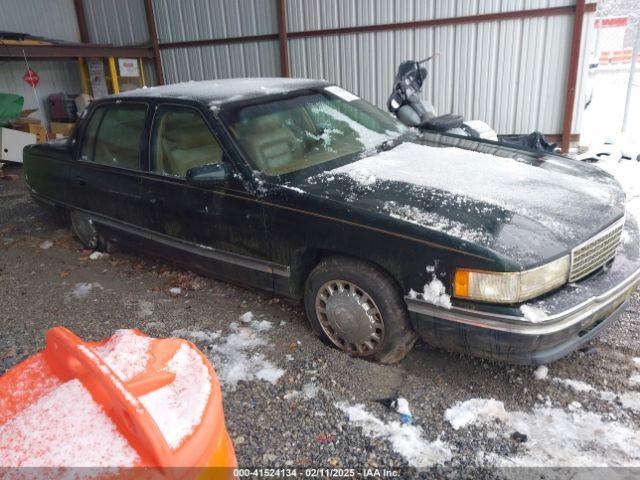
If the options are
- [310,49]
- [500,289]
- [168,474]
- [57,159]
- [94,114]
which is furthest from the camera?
[310,49]

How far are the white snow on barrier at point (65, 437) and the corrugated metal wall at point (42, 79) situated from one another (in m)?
12.2

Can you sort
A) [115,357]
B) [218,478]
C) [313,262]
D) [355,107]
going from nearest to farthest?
1. [218,478]
2. [115,357]
3. [313,262]
4. [355,107]

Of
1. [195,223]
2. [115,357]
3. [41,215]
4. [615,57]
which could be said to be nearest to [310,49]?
[41,215]

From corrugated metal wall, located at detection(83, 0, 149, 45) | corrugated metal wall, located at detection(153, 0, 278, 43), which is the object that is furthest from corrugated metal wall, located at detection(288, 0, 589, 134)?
corrugated metal wall, located at detection(83, 0, 149, 45)

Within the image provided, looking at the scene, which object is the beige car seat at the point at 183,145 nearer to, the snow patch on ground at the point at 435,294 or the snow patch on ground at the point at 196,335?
the snow patch on ground at the point at 196,335

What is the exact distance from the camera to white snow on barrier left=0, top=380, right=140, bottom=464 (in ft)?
3.82

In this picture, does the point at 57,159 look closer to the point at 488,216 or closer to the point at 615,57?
the point at 488,216

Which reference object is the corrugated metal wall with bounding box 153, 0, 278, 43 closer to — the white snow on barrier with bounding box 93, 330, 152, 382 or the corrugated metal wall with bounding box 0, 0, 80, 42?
the corrugated metal wall with bounding box 0, 0, 80, 42

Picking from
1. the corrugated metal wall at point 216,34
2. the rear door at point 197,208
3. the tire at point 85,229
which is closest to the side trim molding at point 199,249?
the rear door at point 197,208

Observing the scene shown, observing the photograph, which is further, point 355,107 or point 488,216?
point 355,107

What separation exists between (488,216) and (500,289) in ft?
1.33


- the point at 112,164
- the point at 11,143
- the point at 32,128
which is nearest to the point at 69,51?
the point at 32,128

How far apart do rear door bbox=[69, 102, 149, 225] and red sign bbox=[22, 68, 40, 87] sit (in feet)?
25.2

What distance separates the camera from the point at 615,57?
917 inches
